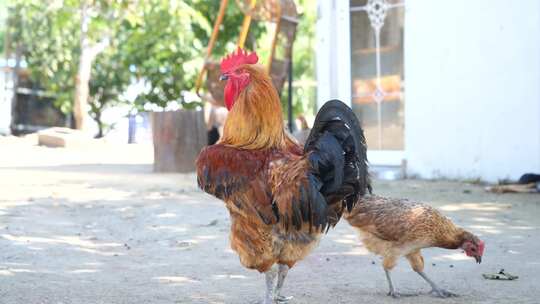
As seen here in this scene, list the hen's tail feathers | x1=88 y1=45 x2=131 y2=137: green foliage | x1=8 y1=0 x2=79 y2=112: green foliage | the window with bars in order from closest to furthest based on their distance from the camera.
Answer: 1. the hen's tail feathers
2. the window with bars
3. x1=8 y1=0 x2=79 y2=112: green foliage
4. x1=88 y1=45 x2=131 y2=137: green foliage

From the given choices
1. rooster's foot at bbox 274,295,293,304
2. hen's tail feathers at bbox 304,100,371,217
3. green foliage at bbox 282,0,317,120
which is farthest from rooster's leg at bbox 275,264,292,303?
green foliage at bbox 282,0,317,120

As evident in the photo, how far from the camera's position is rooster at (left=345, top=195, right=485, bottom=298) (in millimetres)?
5105

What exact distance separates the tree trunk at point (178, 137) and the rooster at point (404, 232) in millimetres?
8209


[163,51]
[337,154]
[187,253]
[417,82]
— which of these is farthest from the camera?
[163,51]

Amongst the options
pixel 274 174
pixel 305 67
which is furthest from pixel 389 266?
pixel 305 67

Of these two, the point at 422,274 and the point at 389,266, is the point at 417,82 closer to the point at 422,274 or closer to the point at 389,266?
the point at 422,274

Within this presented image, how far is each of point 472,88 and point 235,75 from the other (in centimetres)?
744

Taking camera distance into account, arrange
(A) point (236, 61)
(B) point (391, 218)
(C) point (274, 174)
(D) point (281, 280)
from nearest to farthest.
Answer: (C) point (274, 174) → (D) point (281, 280) → (A) point (236, 61) → (B) point (391, 218)

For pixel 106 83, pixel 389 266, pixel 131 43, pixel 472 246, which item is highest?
pixel 131 43

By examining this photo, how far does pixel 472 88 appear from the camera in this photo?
11.5m

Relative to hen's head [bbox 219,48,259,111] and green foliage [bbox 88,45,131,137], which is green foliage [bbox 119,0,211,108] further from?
hen's head [bbox 219,48,259,111]

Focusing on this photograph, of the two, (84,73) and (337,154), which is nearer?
(337,154)

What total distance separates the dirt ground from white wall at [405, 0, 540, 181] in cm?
76

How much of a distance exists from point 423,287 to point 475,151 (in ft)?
21.0
